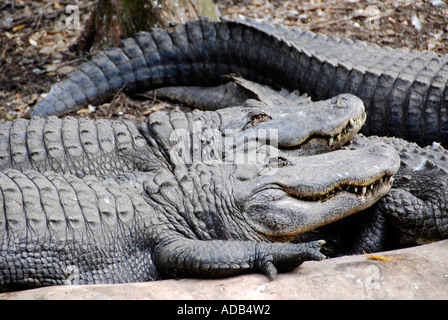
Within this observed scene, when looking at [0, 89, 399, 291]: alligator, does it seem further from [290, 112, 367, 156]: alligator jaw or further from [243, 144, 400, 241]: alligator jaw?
[290, 112, 367, 156]: alligator jaw

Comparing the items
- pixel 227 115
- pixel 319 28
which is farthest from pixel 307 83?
pixel 319 28

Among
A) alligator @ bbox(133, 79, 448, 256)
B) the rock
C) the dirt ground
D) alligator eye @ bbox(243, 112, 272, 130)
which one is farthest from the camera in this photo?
the dirt ground

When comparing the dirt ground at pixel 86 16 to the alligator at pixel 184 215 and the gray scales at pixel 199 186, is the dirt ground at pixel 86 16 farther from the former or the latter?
the alligator at pixel 184 215

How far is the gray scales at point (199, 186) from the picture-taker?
2.88 metres

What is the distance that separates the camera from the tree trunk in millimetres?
5645

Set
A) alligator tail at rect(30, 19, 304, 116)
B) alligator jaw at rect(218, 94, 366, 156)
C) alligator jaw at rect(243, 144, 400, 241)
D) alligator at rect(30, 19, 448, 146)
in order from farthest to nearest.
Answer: alligator tail at rect(30, 19, 304, 116)
alligator at rect(30, 19, 448, 146)
alligator jaw at rect(218, 94, 366, 156)
alligator jaw at rect(243, 144, 400, 241)

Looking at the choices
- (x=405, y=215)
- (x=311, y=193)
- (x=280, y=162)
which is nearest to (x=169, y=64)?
(x=280, y=162)

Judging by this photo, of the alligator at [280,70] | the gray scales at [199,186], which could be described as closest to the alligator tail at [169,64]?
the alligator at [280,70]

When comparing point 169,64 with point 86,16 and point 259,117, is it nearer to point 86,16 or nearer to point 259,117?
point 259,117

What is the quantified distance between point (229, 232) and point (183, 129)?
1.21 metres

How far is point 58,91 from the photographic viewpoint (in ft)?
16.8

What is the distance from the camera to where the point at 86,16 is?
693cm

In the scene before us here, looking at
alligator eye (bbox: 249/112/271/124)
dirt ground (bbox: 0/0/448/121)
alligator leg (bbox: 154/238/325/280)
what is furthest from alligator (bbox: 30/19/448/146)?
alligator leg (bbox: 154/238/325/280)

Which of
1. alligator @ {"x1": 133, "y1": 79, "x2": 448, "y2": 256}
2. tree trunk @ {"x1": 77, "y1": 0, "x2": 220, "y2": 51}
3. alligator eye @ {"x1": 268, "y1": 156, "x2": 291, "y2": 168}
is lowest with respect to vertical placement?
alligator @ {"x1": 133, "y1": 79, "x2": 448, "y2": 256}
